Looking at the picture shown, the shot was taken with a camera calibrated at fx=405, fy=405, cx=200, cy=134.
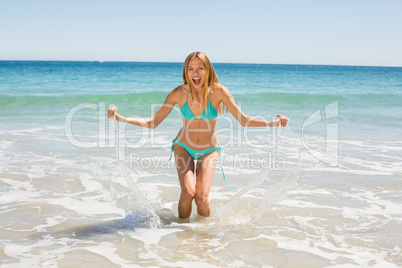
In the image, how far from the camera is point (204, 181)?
4438 millimetres

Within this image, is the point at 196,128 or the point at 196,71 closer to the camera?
the point at 196,71

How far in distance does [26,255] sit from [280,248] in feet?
7.51

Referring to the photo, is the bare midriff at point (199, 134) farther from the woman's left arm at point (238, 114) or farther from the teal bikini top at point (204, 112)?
the woman's left arm at point (238, 114)

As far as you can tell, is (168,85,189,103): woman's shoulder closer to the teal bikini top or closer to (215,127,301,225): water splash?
the teal bikini top

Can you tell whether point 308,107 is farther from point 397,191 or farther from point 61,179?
point 61,179

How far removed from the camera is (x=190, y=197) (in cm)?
440

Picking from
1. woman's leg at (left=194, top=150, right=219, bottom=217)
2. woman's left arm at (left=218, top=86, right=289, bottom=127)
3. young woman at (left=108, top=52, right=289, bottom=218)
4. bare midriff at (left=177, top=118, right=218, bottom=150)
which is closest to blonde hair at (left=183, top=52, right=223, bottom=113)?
young woman at (left=108, top=52, right=289, bottom=218)

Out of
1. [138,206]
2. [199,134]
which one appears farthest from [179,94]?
[138,206]

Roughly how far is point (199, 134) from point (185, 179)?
1.78 feet

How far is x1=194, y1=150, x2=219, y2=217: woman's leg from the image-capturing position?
4.39 m

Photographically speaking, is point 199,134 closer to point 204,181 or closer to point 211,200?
point 204,181

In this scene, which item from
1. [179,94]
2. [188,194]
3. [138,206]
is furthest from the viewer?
[138,206]

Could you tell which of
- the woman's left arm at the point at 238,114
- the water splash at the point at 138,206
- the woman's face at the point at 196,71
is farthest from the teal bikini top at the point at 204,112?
the water splash at the point at 138,206

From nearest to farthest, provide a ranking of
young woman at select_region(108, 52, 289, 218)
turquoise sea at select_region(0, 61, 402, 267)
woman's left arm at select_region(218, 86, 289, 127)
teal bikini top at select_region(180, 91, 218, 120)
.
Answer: turquoise sea at select_region(0, 61, 402, 267) < woman's left arm at select_region(218, 86, 289, 127) < young woman at select_region(108, 52, 289, 218) < teal bikini top at select_region(180, 91, 218, 120)
